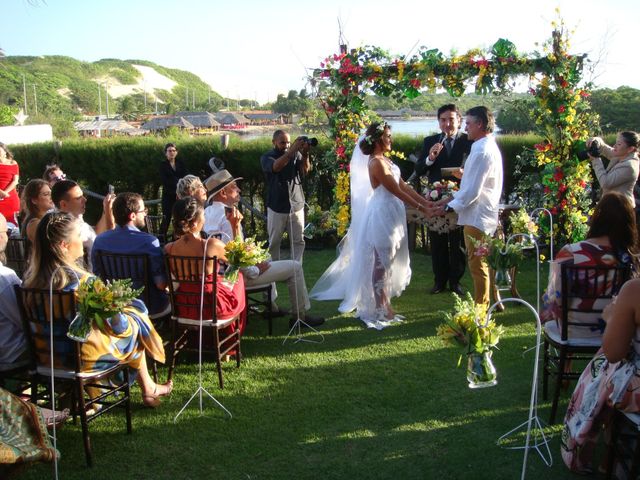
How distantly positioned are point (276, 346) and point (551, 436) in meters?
2.60

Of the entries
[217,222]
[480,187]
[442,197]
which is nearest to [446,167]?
[442,197]

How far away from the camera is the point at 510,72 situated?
24.5 ft

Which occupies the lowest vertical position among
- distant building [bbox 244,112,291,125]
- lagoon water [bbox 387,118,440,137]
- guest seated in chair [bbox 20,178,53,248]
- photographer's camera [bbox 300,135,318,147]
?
guest seated in chair [bbox 20,178,53,248]

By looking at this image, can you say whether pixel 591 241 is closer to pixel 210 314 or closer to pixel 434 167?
pixel 210 314

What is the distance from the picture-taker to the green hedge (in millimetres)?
10453

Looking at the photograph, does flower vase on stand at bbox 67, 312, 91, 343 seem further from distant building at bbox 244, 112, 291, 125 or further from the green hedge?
distant building at bbox 244, 112, 291, 125

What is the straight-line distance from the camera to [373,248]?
5996mm

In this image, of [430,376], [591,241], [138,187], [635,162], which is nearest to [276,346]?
[430,376]

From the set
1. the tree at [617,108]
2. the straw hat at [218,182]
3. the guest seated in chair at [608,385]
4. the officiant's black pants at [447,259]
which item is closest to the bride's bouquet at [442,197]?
the officiant's black pants at [447,259]

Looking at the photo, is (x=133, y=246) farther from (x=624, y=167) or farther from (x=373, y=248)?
(x=624, y=167)

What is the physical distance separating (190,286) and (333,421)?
4.94 ft

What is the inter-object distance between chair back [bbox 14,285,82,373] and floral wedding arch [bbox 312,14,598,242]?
5.48m

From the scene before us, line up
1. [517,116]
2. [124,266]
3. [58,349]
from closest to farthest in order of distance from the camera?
1. [58,349]
2. [124,266]
3. [517,116]

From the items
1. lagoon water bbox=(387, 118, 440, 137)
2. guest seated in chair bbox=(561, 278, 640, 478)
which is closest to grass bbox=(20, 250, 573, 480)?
guest seated in chair bbox=(561, 278, 640, 478)
